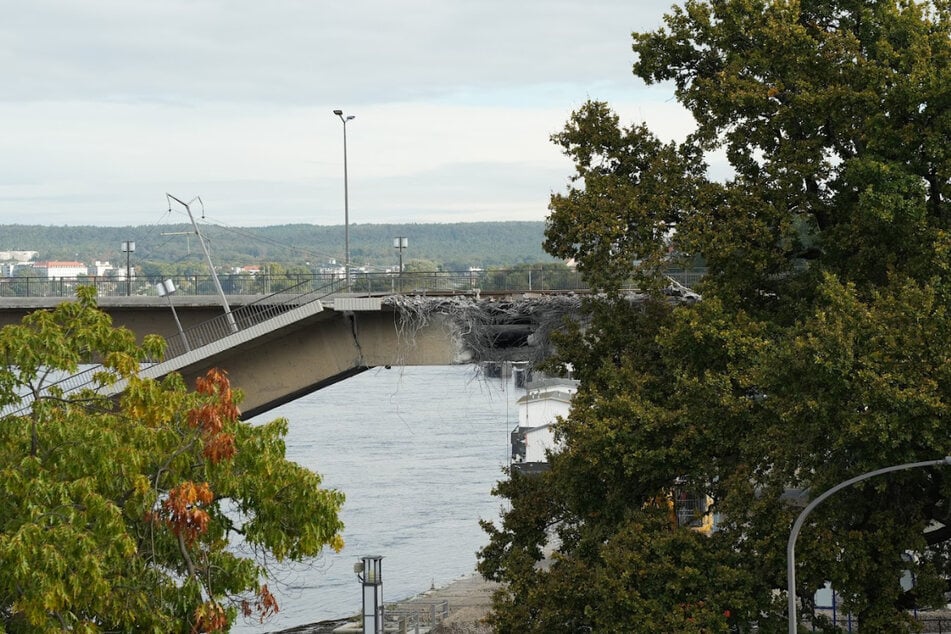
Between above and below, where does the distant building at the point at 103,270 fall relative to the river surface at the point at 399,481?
above

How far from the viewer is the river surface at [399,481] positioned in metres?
49.5

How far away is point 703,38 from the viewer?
27625 mm

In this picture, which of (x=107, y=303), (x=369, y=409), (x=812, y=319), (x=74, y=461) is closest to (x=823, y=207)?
(x=812, y=319)

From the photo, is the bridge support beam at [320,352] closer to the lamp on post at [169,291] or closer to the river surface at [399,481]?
the lamp on post at [169,291]

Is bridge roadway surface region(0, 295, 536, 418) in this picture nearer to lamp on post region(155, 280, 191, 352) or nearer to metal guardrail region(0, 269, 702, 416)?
metal guardrail region(0, 269, 702, 416)

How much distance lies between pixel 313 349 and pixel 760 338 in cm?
1421

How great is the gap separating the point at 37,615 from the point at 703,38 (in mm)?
17118

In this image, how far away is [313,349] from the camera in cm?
3544

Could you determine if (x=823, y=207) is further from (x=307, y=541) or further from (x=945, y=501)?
(x=307, y=541)

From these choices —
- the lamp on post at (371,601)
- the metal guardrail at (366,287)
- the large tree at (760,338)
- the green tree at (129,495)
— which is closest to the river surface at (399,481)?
the metal guardrail at (366,287)

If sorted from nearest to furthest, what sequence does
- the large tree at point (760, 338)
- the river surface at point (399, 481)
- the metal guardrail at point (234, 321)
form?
the large tree at point (760, 338), the metal guardrail at point (234, 321), the river surface at point (399, 481)

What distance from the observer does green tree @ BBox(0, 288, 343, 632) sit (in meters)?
16.9

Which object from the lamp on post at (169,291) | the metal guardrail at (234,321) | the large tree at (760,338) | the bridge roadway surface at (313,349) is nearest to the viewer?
the large tree at (760,338)

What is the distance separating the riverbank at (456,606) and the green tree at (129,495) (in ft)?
45.9
